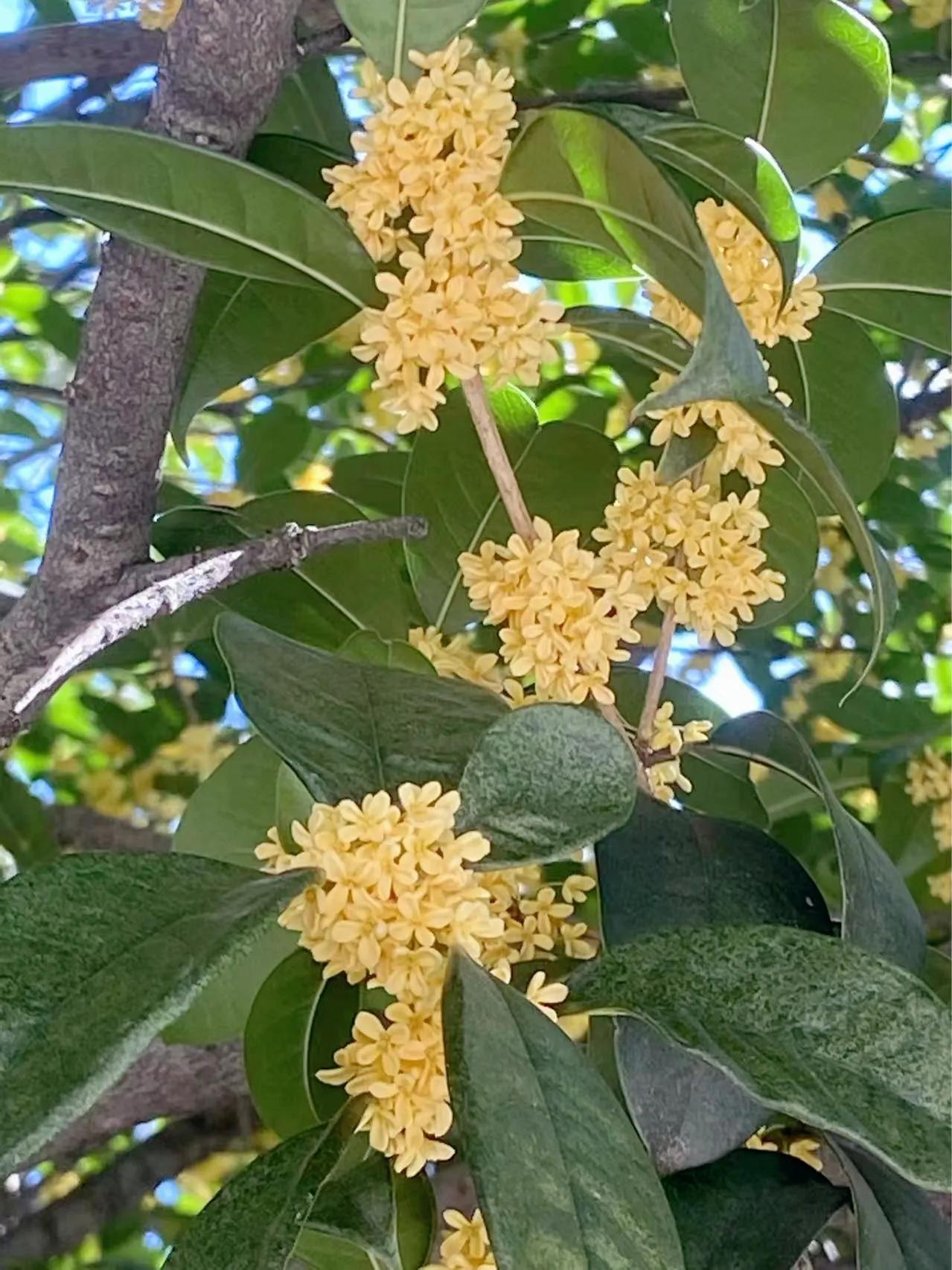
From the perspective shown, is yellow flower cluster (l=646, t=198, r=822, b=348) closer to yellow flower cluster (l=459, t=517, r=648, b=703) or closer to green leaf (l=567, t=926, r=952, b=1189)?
yellow flower cluster (l=459, t=517, r=648, b=703)

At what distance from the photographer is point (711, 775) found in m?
0.79

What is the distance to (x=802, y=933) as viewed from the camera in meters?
0.43

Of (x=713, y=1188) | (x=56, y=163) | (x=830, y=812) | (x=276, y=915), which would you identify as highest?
(x=56, y=163)

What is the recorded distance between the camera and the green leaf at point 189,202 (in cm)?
49

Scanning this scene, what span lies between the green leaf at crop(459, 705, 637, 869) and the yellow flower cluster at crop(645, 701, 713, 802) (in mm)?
146

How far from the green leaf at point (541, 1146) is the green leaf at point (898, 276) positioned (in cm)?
39

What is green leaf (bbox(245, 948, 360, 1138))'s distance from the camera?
0.63 meters

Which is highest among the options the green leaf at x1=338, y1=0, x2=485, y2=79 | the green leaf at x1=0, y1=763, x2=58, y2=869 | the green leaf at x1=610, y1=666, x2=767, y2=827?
the green leaf at x1=338, y1=0, x2=485, y2=79

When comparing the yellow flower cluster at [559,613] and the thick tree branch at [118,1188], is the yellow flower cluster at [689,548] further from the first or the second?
the thick tree branch at [118,1188]

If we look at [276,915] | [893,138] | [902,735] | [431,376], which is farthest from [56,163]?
[893,138]

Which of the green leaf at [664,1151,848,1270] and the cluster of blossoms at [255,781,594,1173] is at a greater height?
the cluster of blossoms at [255,781,594,1173]

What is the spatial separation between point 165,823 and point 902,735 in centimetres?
72

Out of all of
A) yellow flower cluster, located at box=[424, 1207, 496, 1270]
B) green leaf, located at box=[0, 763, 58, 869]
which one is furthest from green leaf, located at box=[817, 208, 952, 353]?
green leaf, located at box=[0, 763, 58, 869]

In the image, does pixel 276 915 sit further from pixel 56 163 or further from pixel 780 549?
pixel 780 549
